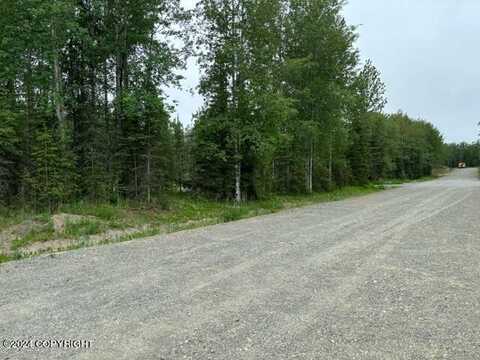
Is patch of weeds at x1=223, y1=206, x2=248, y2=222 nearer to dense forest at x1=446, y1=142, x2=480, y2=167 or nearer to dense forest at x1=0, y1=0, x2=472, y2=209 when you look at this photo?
dense forest at x1=0, y1=0, x2=472, y2=209

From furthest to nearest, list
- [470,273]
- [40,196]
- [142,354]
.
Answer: [40,196], [470,273], [142,354]

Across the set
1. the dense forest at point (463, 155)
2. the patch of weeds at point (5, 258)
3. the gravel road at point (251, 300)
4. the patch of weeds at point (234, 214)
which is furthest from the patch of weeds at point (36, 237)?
the dense forest at point (463, 155)

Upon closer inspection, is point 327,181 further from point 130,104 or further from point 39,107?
point 39,107

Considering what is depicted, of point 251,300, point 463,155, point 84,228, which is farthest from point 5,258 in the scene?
point 463,155

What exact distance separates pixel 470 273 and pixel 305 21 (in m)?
16.9

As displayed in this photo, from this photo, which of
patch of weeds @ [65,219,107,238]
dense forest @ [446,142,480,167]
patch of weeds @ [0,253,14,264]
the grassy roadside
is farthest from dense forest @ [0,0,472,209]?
dense forest @ [446,142,480,167]

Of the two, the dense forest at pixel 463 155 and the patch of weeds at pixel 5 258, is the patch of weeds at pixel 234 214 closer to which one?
the patch of weeds at pixel 5 258

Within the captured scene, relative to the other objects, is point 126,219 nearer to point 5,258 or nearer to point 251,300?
point 5,258

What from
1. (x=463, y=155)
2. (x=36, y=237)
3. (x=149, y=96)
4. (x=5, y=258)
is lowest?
(x=5, y=258)

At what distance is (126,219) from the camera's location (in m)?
9.66

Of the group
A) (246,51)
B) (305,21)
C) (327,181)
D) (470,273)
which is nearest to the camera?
(470,273)

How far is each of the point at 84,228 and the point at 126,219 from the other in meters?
1.53

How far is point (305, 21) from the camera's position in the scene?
59.4 feet

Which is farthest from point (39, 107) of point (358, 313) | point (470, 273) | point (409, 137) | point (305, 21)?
point (409, 137)
